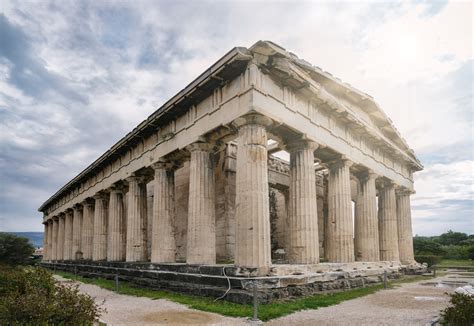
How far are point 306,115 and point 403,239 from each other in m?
15.0

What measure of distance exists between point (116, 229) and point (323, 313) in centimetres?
1668

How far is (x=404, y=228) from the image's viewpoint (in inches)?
1001

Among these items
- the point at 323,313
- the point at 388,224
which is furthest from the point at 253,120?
the point at 388,224

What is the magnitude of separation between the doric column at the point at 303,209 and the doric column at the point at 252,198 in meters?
2.53

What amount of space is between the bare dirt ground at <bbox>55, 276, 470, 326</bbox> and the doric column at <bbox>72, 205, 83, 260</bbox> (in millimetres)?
19939

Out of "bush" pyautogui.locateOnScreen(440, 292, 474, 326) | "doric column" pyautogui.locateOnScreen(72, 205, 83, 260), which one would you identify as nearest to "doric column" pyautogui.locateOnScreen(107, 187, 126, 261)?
"doric column" pyautogui.locateOnScreen(72, 205, 83, 260)

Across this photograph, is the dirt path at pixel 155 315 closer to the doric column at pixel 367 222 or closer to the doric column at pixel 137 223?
the doric column at pixel 137 223

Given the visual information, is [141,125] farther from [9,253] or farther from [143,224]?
[9,253]

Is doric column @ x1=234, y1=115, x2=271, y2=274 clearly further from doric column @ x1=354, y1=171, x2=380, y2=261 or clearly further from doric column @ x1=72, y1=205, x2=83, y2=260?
doric column @ x1=72, y1=205, x2=83, y2=260

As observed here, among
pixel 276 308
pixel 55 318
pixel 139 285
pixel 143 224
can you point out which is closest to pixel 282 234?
pixel 143 224

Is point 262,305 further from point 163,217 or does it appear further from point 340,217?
point 163,217

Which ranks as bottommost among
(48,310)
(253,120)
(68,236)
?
(68,236)

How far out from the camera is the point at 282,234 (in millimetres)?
→ 26625

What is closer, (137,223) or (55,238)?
(137,223)
